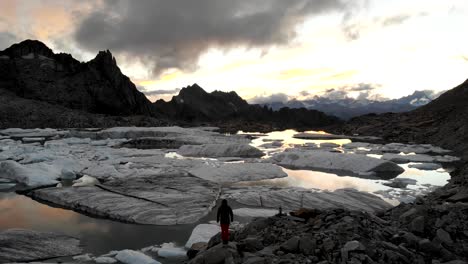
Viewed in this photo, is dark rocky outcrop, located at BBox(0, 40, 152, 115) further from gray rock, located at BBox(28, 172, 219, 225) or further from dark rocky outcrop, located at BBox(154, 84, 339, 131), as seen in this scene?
gray rock, located at BBox(28, 172, 219, 225)

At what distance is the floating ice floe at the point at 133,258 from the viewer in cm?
933

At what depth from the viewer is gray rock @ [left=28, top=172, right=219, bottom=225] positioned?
539 inches

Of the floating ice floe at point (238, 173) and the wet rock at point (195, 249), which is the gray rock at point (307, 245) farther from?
the floating ice floe at point (238, 173)

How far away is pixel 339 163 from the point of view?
89.5ft

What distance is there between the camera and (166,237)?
38.0 feet

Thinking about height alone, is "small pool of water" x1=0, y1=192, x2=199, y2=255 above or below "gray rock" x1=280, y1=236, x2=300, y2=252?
below

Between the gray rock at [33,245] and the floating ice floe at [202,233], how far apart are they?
10.3ft

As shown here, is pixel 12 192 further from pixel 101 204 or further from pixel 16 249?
pixel 16 249

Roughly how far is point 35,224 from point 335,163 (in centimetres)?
2063

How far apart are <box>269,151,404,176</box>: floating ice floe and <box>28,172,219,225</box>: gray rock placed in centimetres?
1112

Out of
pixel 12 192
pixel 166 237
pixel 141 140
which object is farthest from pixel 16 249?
pixel 141 140

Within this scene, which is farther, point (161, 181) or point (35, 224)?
point (161, 181)

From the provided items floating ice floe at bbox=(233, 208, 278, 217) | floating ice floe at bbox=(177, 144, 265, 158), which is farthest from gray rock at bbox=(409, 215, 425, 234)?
floating ice floe at bbox=(177, 144, 265, 158)

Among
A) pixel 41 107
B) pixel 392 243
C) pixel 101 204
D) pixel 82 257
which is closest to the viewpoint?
pixel 392 243
